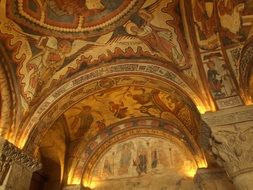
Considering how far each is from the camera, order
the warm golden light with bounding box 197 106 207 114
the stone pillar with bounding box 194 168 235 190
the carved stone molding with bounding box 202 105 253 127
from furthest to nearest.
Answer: the stone pillar with bounding box 194 168 235 190
the warm golden light with bounding box 197 106 207 114
the carved stone molding with bounding box 202 105 253 127

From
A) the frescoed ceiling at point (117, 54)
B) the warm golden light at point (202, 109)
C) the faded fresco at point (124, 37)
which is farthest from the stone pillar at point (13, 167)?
the warm golden light at point (202, 109)

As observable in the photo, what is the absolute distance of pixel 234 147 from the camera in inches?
182

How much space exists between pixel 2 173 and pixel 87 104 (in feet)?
10.5

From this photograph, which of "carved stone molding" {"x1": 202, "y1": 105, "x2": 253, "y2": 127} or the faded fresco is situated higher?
the faded fresco

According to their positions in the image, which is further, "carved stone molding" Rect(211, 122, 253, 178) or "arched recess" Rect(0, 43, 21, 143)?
"arched recess" Rect(0, 43, 21, 143)

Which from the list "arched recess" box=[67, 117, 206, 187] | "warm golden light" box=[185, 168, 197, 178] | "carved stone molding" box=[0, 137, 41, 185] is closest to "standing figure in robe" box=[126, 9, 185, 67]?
"arched recess" box=[67, 117, 206, 187]

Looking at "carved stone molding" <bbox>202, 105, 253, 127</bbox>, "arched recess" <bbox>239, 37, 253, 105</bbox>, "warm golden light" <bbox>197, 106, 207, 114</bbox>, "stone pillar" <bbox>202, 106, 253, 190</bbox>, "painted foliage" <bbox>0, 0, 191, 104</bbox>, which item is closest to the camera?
"stone pillar" <bbox>202, 106, 253, 190</bbox>

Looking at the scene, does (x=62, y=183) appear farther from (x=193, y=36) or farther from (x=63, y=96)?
(x=193, y=36)

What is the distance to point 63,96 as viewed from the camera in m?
7.04

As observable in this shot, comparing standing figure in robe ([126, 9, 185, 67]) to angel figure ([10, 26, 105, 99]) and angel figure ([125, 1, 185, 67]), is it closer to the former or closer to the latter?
angel figure ([125, 1, 185, 67])

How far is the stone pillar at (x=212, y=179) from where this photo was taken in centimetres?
683

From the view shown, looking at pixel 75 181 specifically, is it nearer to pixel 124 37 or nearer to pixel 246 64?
pixel 124 37

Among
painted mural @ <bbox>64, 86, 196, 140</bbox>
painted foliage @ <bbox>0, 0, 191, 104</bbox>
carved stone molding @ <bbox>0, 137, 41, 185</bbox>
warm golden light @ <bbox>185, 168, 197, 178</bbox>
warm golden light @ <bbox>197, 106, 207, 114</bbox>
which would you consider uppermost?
painted foliage @ <bbox>0, 0, 191, 104</bbox>

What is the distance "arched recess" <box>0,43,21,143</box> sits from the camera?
647 centimetres
